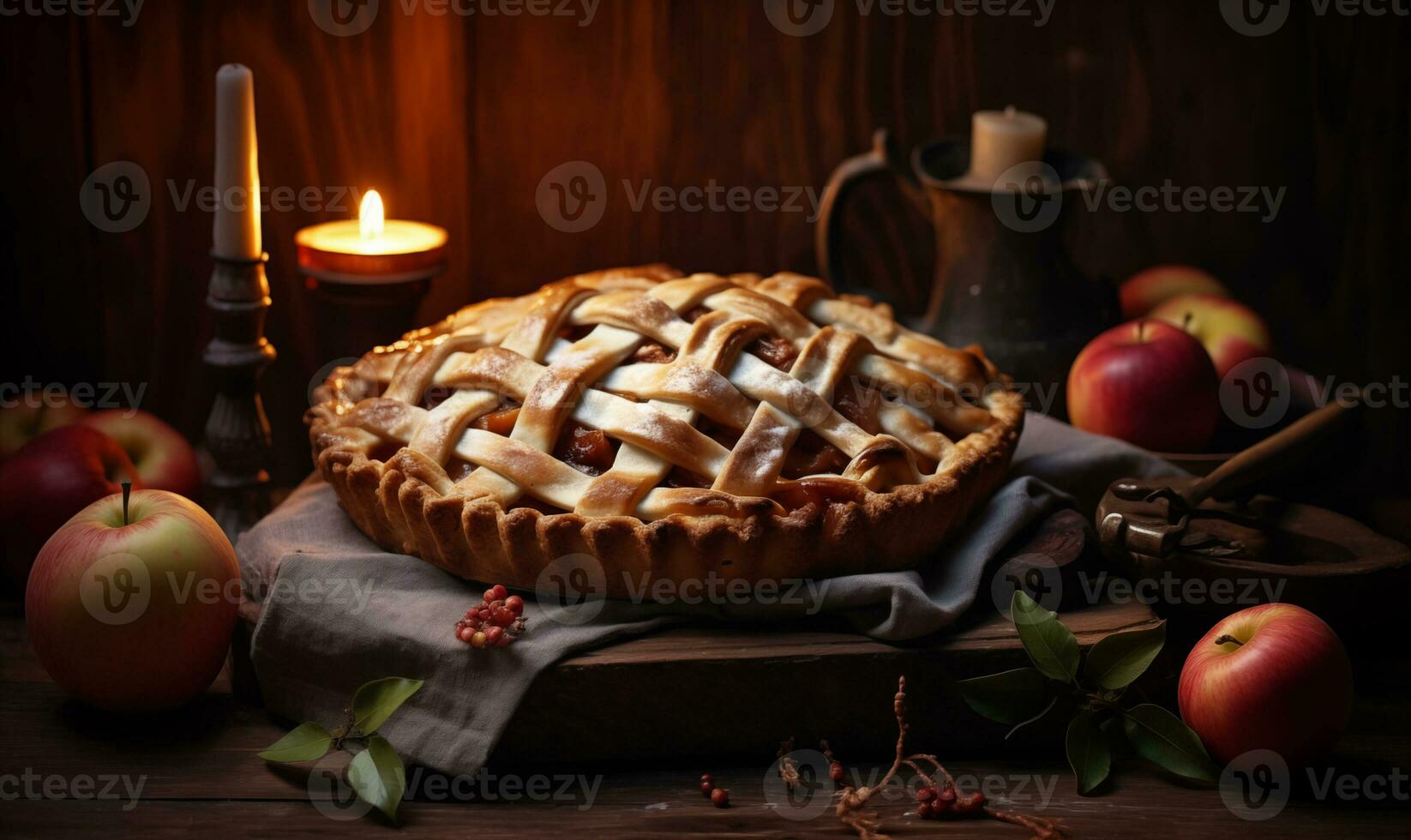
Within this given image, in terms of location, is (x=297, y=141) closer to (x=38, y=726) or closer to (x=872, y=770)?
(x=38, y=726)

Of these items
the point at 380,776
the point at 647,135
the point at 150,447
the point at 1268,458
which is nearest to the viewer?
the point at 380,776

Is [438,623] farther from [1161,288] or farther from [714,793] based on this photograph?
[1161,288]

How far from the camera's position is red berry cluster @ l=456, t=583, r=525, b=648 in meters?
1.24

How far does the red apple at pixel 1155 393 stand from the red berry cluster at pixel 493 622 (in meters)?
0.86

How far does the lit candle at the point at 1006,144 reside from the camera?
1.87m

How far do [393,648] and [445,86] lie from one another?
1.01m

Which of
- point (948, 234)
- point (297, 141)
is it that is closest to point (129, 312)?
point (297, 141)

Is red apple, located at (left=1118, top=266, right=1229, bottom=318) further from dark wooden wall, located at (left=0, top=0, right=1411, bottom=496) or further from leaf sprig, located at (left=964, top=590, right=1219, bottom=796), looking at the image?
leaf sprig, located at (left=964, top=590, right=1219, bottom=796)

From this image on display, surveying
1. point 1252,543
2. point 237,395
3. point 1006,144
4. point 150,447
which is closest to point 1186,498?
point 1252,543

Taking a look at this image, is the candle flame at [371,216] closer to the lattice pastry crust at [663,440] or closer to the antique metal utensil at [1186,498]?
the lattice pastry crust at [663,440]

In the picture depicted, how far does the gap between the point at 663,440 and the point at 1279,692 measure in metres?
0.61

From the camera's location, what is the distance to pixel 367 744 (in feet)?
4.12

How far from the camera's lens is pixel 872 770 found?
1.27 metres

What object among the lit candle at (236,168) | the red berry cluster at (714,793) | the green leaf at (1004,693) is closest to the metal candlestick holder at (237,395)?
the lit candle at (236,168)
